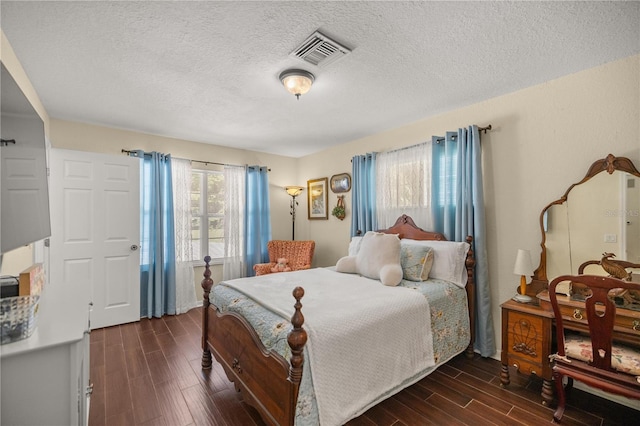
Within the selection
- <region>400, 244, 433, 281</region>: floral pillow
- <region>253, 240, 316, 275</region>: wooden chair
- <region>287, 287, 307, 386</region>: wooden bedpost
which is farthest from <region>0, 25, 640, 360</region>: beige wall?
<region>287, 287, 307, 386</region>: wooden bedpost

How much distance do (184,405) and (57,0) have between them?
260 cm

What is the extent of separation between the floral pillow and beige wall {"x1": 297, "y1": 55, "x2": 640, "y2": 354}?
64 cm

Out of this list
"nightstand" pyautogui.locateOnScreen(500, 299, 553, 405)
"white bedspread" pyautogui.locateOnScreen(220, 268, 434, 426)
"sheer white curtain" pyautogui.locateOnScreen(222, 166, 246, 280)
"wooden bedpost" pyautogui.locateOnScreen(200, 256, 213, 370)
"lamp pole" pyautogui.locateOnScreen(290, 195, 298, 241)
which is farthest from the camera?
"lamp pole" pyautogui.locateOnScreen(290, 195, 298, 241)

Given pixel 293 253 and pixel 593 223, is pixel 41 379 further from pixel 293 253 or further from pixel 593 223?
pixel 293 253

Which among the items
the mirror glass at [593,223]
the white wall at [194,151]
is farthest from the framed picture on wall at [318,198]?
the mirror glass at [593,223]

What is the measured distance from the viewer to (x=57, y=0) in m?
1.52

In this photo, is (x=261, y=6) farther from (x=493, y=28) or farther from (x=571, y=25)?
(x=571, y=25)

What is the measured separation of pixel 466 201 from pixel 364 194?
4.54 feet

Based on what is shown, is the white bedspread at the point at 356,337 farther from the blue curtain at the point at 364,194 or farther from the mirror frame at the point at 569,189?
the blue curtain at the point at 364,194

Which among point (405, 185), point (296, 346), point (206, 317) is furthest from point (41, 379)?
point (405, 185)

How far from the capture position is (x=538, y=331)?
2068mm

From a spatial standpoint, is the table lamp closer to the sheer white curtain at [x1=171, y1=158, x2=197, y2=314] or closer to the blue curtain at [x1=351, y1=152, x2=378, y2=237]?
the blue curtain at [x1=351, y1=152, x2=378, y2=237]

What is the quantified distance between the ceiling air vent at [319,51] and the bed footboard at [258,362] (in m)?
1.55

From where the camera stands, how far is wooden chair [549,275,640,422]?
1593mm
